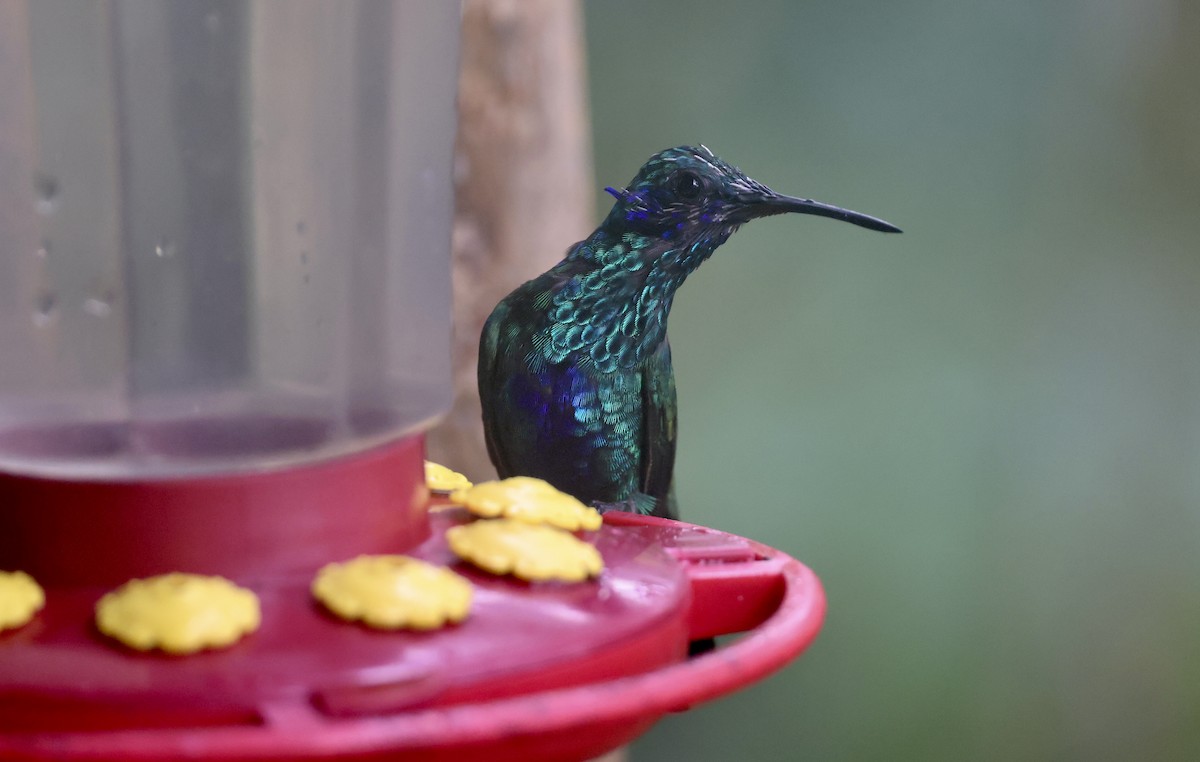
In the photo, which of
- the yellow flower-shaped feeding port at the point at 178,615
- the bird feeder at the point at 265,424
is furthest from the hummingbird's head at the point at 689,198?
the yellow flower-shaped feeding port at the point at 178,615

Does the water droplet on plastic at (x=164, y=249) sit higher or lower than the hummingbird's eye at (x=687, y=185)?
lower

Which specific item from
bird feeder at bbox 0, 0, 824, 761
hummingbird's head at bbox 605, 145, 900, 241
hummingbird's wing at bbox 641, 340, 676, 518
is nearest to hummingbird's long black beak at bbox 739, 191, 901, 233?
hummingbird's head at bbox 605, 145, 900, 241

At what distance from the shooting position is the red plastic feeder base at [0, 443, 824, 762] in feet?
1.53

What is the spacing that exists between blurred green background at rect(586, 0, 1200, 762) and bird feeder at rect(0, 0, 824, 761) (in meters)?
1.70

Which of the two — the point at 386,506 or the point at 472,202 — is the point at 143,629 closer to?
the point at 386,506

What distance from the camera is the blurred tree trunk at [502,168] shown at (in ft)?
5.35

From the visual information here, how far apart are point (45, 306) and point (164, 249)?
8 centimetres

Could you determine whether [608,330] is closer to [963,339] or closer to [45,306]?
[45,306]

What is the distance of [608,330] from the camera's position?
3.94ft

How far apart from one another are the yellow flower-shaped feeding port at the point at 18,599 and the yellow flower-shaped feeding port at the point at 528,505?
0.24 metres

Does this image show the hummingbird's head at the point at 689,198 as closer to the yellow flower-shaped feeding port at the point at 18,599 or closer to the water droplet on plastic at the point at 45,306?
the water droplet on plastic at the point at 45,306

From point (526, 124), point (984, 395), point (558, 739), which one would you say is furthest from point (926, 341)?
point (558, 739)

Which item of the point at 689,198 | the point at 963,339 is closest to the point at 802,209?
the point at 689,198

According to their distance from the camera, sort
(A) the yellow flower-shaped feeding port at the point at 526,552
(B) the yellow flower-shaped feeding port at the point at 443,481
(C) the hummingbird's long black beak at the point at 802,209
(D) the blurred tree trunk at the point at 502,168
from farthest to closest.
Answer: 1. (D) the blurred tree trunk at the point at 502,168
2. (C) the hummingbird's long black beak at the point at 802,209
3. (B) the yellow flower-shaped feeding port at the point at 443,481
4. (A) the yellow flower-shaped feeding port at the point at 526,552
